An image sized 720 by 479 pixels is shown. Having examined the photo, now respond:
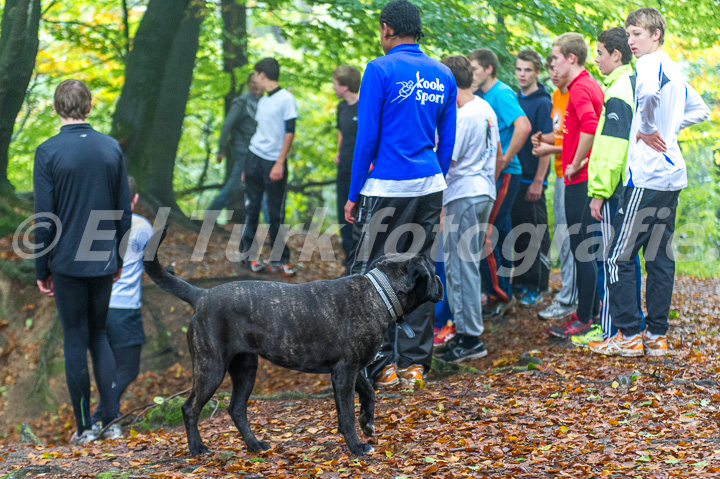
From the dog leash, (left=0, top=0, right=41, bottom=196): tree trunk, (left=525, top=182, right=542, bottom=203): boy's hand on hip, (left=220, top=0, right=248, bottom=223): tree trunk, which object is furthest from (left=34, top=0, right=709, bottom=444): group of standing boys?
(left=220, top=0, right=248, bottom=223): tree trunk

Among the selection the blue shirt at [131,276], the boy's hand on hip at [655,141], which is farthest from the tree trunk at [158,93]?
the boy's hand on hip at [655,141]

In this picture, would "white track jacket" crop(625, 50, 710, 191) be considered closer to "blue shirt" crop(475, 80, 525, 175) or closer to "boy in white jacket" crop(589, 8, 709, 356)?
"boy in white jacket" crop(589, 8, 709, 356)

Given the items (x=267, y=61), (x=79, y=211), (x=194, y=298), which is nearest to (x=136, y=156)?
(x=267, y=61)

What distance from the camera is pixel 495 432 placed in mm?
4363

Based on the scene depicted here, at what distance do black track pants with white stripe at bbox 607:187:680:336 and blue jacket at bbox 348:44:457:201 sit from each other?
5.74 ft

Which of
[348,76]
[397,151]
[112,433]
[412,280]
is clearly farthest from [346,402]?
[348,76]

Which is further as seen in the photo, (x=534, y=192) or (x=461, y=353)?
(x=534, y=192)

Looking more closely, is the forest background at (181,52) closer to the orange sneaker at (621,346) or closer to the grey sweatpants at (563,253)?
the grey sweatpants at (563,253)

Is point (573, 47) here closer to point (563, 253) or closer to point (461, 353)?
point (563, 253)

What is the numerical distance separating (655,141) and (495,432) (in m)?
2.83

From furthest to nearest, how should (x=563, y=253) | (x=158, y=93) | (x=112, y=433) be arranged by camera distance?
(x=158, y=93) < (x=563, y=253) < (x=112, y=433)

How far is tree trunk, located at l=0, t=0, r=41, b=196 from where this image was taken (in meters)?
8.53

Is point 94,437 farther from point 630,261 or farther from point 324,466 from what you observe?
point 630,261

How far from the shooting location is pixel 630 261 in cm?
584
